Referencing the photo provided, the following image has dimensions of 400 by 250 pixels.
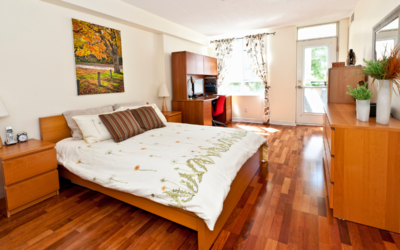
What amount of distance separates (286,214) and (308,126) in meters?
4.24

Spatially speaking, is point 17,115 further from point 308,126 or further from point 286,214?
point 308,126

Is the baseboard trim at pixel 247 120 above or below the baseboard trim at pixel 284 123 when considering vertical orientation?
above

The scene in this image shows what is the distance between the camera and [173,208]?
180 cm

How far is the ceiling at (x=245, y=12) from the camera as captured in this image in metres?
3.89

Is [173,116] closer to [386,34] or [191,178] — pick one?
[191,178]

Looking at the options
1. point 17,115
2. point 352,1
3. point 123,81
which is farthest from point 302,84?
point 17,115

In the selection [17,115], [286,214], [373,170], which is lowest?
[286,214]

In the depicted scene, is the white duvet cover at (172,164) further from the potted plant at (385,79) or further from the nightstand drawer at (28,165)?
the potted plant at (385,79)

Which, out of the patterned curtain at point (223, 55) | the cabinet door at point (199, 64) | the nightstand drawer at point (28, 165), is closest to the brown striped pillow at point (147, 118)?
the nightstand drawer at point (28, 165)

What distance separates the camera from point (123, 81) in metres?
3.97

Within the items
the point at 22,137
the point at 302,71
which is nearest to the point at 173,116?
the point at 22,137

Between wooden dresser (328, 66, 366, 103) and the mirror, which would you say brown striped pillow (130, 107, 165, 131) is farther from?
the mirror

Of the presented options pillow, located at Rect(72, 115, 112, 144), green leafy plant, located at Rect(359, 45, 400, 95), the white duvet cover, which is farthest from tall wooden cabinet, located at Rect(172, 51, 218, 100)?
green leafy plant, located at Rect(359, 45, 400, 95)

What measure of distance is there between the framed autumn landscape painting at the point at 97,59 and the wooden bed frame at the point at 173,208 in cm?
64
